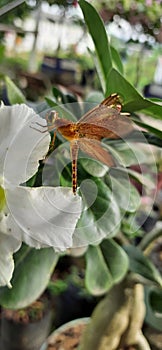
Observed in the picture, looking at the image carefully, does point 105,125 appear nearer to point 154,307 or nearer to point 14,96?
point 14,96

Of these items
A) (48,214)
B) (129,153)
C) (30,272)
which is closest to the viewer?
(48,214)

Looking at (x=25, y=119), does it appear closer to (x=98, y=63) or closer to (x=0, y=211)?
Answer: (x=0, y=211)

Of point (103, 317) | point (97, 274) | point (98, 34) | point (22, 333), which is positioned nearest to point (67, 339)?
point (22, 333)

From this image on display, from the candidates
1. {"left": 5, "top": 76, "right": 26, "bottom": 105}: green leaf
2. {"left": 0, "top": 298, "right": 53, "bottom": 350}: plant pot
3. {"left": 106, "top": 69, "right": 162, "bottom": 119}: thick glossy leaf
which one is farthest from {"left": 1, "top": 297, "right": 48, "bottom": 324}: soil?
{"left": 106, "top": 69, "right": 162, "bottom": 119}: thick glossy leaf

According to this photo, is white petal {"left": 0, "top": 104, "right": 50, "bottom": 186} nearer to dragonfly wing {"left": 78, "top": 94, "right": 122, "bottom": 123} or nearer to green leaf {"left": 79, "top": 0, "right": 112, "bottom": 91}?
dragonfly wing {"left": 78, "top": 94, "right": 122, "bottom": 123}

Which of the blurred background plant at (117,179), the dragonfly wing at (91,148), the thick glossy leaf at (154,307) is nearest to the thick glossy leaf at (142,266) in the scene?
the blurred background plant at (117,179)

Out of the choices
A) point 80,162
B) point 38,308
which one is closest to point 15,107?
point 80,162
